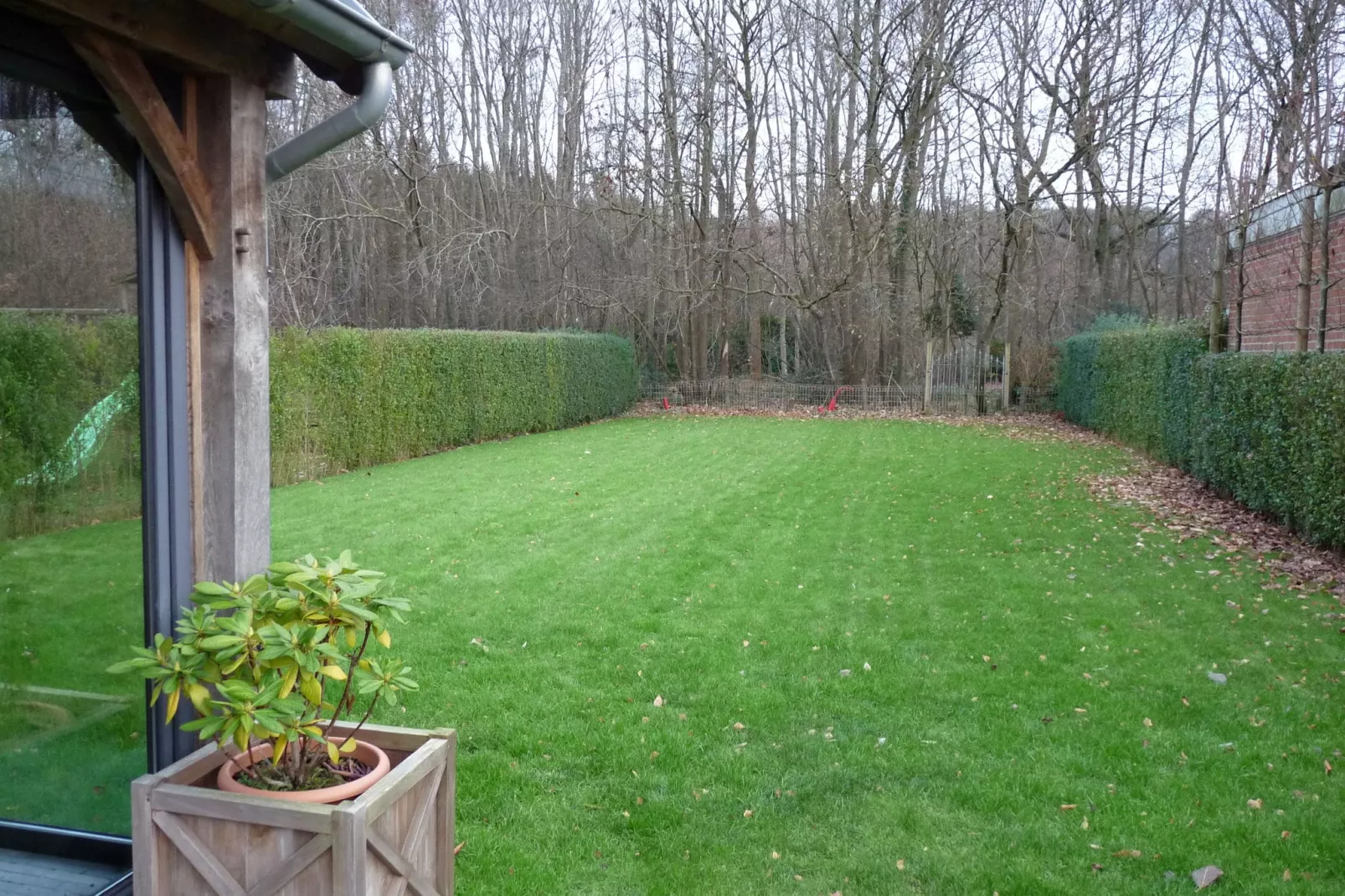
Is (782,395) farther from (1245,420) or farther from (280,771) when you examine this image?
(280,771)

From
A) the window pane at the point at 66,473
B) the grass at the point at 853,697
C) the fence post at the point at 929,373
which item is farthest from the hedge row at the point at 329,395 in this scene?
the fence post at the point at 929,373

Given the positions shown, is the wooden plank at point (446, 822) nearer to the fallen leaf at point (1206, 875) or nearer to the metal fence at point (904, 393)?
the fallen leaf at point (1206, 875)

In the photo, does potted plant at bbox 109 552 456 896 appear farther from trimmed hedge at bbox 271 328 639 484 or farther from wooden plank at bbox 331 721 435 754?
trimmed hedge at bbox 271 328 639 484

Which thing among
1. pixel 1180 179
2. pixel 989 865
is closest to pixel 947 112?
pixel 1180 179

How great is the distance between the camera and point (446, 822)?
8.95 feet

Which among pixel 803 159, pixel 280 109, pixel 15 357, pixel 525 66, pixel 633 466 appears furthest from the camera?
pixel 803 159

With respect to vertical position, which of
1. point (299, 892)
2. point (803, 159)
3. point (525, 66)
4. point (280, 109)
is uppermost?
point (525, 66)

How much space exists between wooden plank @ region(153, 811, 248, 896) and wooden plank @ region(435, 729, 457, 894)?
1.82ft

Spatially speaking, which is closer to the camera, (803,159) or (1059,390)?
(1059,390)

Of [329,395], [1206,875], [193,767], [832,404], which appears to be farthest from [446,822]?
[832,404]

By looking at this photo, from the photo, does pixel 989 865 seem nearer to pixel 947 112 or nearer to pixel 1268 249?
pixel 1268 249

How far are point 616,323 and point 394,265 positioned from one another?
6.14 m

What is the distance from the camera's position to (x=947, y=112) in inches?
992

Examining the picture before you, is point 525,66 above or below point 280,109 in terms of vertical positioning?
above
